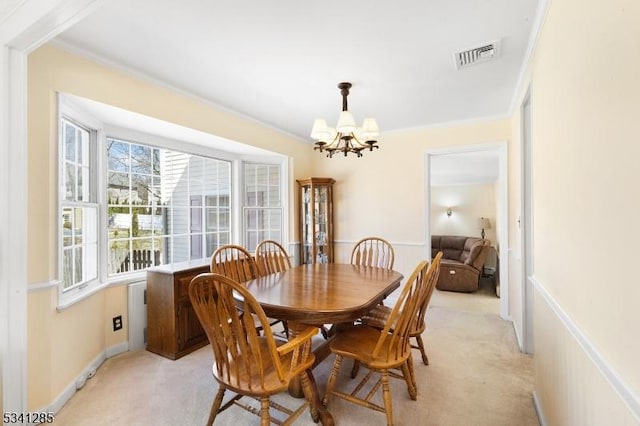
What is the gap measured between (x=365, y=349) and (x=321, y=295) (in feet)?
1.39

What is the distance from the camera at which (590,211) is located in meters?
1.04

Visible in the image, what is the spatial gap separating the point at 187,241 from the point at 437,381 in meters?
2.96

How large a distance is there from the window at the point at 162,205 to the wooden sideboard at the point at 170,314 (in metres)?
0.50

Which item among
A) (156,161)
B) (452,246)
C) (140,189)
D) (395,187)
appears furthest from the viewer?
(452,246)

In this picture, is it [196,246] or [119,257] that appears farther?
[196,246]

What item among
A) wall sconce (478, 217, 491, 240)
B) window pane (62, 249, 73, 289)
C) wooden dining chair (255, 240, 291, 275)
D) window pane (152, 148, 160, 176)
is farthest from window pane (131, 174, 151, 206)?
wall sconce (478, 217, 491, 240)

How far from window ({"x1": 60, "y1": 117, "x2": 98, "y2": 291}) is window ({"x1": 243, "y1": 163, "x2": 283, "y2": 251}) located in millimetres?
1846

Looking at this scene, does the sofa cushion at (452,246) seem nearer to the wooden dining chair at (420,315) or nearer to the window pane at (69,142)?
the wooden dining chair at (420,315)

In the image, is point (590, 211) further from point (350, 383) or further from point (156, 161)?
point (156, 161)

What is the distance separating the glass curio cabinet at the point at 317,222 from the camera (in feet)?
14.6

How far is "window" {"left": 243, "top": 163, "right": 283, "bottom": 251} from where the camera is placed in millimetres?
4246

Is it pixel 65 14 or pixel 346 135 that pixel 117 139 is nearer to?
pixel 65 14

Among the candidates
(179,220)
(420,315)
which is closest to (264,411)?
(420,315)

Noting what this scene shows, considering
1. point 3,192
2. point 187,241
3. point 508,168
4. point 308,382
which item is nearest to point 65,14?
point 3,192
